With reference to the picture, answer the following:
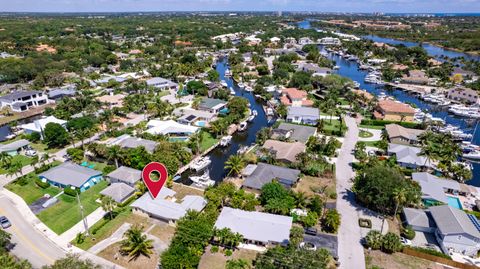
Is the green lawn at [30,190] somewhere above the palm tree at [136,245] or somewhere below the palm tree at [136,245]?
below

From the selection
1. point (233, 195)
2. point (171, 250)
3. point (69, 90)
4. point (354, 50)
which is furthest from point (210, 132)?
point (354, 50)

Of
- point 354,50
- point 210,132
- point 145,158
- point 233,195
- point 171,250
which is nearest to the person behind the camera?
point 171,250

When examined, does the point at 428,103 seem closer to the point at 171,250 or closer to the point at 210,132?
the point at 210,132

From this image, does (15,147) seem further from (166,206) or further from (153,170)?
(153,170)

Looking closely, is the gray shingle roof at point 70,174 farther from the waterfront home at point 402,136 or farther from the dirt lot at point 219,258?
the waterfront home at point 402,136

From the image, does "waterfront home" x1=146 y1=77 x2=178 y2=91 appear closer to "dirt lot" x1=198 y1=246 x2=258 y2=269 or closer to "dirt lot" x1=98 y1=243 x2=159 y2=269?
"dirt lot" x1=98 y1=243 x2=159 y2=269

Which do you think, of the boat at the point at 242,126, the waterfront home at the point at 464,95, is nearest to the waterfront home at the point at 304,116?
the boat at the point at 242,126
